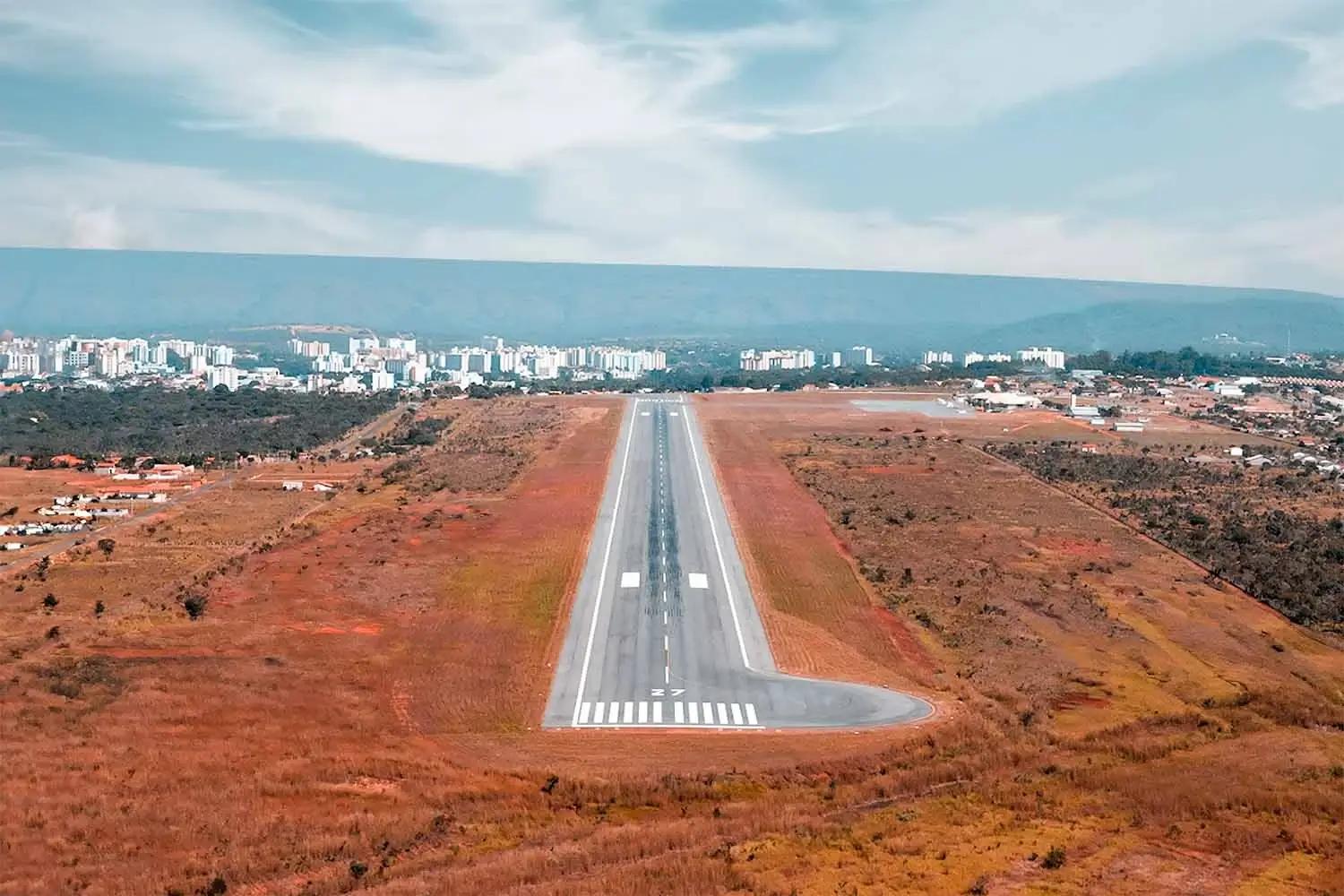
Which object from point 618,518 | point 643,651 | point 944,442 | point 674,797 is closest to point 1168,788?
point 674,797

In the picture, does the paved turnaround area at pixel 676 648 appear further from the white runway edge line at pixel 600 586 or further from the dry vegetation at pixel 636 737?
the dry vegetation at pixel 636 737

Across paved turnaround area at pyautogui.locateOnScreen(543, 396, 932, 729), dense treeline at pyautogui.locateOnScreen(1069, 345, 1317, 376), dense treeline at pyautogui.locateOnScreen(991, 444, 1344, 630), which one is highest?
dense treeline at pyautogui.locateOnScreen(1069, 345, 1317, 376)

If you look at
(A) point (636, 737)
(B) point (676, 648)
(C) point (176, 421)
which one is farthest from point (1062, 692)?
(C) point (176, 421)

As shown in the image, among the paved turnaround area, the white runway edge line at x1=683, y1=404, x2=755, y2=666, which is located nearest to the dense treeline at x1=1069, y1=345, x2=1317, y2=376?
the white runway edge line at x1=683, y1=404, x2=755, y2=666

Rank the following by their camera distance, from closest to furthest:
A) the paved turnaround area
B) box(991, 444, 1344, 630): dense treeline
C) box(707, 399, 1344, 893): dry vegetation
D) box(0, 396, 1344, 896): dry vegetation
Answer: box(707, 399, 1344, 893): dry vegetation < box(0, 396, 1344, 896): dry vegetation < the paved turnaround area < box(991, 444, 1344, 630): dense treeline

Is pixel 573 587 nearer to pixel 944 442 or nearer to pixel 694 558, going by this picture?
pixel 694 558

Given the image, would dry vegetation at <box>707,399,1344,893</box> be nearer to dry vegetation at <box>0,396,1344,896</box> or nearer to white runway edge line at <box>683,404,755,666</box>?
dry vegetation at <box>0,396,1344,896</box>

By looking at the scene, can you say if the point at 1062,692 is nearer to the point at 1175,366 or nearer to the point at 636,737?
the point at 636,737
